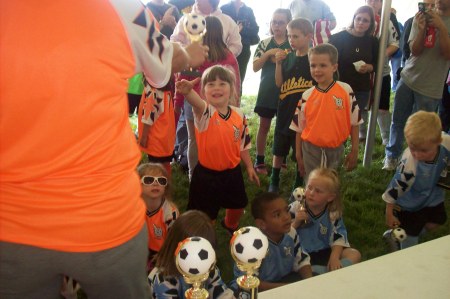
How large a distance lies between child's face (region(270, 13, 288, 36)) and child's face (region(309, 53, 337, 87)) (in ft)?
2.96

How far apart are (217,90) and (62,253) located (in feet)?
5.74

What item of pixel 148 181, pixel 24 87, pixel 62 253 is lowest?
pixel 148 181

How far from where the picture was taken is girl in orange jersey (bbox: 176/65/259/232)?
250 cm

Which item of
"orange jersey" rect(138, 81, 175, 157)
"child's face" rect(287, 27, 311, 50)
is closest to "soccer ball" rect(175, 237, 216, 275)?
"orange jersey" rect(138, 81, 175, 157)

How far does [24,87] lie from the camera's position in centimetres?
78

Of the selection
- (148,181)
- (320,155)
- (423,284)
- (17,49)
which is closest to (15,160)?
(17,49)

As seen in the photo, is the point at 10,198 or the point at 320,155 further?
the point at 320,155

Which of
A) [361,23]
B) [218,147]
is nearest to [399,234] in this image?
[218,147]

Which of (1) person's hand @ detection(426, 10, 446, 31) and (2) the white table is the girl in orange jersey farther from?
(1) person's hand @ detection(426, 10, 446, 31)

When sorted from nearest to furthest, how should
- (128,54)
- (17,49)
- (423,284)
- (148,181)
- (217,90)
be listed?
1. (17,49)
2. (128,54)
3. (423,284)
4. (148,181)
5. (217,90)

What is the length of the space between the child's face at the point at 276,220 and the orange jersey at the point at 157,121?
102 cm

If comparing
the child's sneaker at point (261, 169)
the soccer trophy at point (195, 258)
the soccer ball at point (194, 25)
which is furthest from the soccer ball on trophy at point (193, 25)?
the child's sneaker at point (261, 169)

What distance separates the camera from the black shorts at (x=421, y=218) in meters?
2.42

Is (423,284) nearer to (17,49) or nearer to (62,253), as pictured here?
(62,253)
